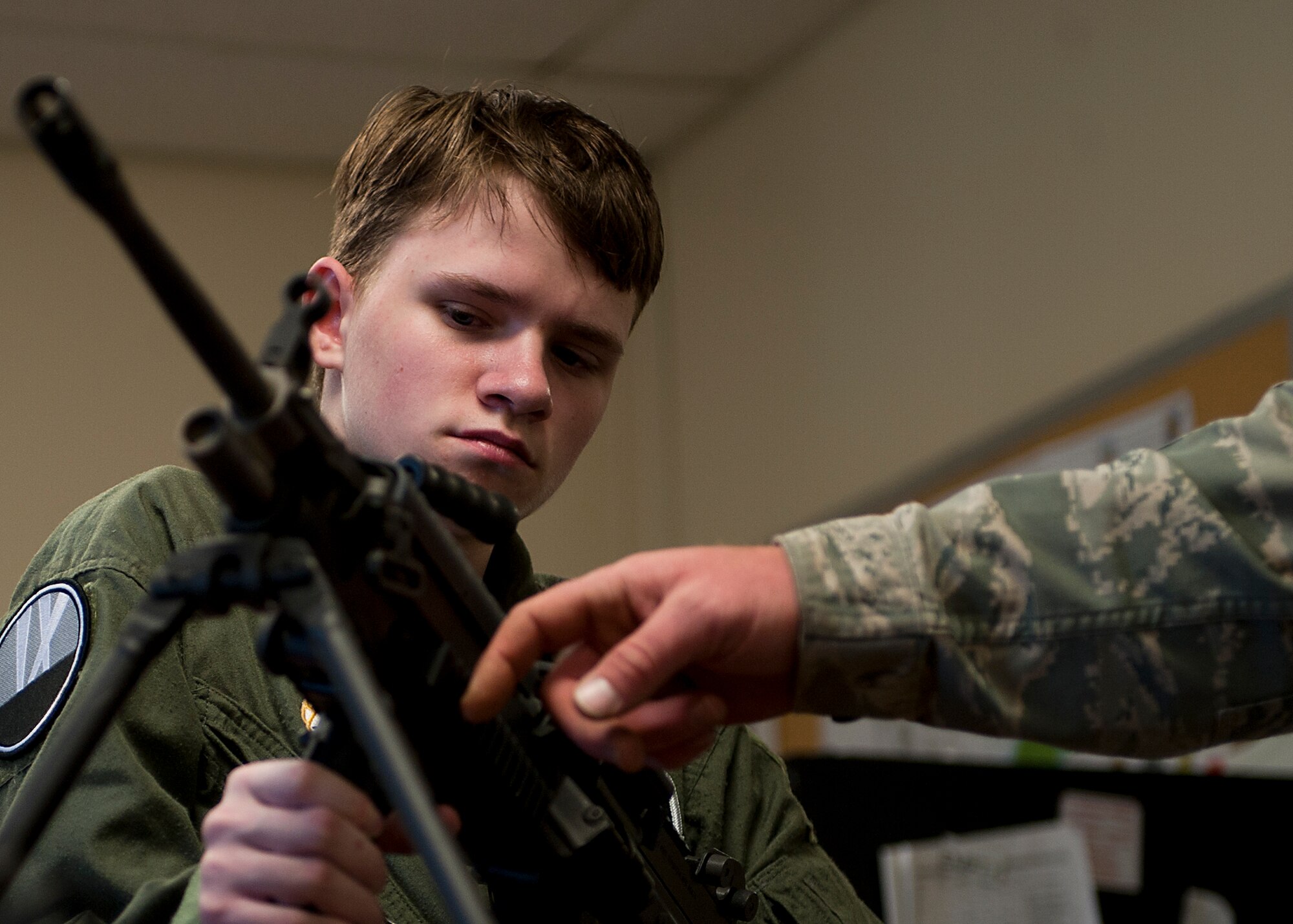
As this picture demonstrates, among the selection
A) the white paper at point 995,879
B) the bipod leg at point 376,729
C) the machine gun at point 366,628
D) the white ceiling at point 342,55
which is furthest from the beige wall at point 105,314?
the bipod leg at point 376,729

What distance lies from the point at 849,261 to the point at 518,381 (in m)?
1.95

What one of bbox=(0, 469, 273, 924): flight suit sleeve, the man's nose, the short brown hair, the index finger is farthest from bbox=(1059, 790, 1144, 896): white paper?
the index finger

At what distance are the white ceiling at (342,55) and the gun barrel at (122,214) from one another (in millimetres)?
2106

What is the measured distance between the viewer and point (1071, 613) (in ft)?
2.16

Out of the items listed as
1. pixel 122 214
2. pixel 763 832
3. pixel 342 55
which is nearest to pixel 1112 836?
pixel 763 832

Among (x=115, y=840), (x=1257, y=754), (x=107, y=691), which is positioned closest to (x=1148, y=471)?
(x=107, y=691)

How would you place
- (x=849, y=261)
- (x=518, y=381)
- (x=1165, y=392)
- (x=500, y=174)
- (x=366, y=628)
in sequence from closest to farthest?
1. (x=366, y=628)
2. (x=518, y=381)
3. (x=500, y=174)
4. (x=1165, y=392)
5. (x=849, y=261)

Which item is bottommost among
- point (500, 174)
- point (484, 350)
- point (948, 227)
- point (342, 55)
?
point (484, 350)

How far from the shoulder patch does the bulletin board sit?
5.32ft

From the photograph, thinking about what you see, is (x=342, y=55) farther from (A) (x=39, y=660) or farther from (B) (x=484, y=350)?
(A) (x=39, y=660)

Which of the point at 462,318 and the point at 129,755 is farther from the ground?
the point at 462,318

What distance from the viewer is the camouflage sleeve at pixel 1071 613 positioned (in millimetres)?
645

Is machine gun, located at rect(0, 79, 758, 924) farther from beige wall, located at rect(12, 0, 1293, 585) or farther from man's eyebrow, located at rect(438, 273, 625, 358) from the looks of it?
beige wall, located at rect(12, 0, 1293, 585)

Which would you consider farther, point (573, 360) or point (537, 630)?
point (573, 360)
